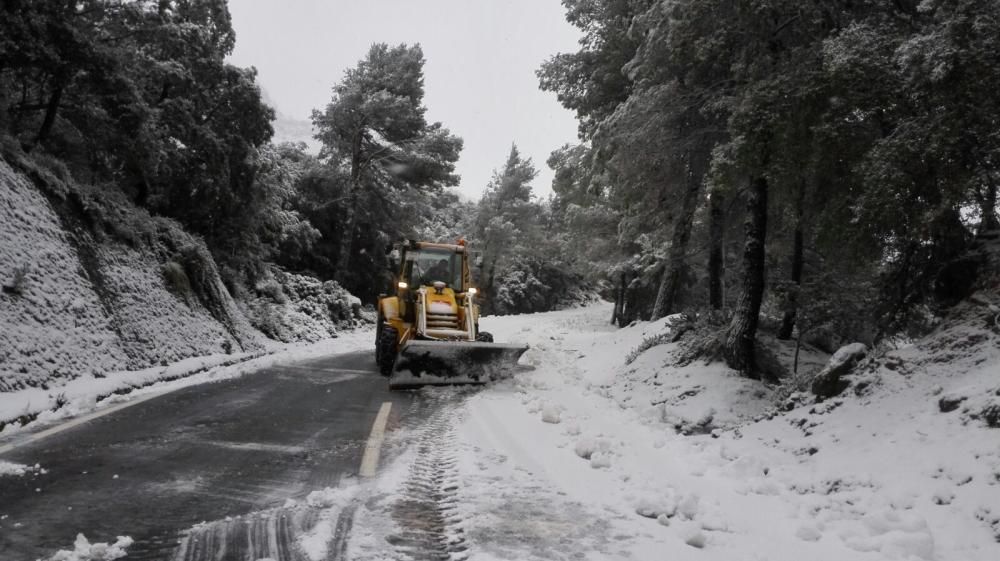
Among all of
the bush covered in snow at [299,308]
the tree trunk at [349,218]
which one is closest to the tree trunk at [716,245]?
the bush covered in snow at [299,308]

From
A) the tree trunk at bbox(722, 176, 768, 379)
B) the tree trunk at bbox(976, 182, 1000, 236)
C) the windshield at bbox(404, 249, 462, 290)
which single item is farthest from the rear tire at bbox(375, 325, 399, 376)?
the tree trunk at bbox(976, 182, 1000, 236)

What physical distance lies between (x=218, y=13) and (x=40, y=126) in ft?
15.5

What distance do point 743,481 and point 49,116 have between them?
12.5 metres

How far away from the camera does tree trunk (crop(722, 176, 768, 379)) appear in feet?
25.7

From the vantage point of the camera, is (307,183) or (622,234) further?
(307,183)

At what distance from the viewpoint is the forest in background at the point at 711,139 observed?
16.2 feet

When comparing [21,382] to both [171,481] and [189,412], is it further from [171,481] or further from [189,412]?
[171,481]

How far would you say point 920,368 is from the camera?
16.6 ft

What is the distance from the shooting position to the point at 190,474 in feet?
13.7

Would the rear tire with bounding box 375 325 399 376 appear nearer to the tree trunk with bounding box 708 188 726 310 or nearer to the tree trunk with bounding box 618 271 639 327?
the tree trunk with bounding box 708 188 726 310

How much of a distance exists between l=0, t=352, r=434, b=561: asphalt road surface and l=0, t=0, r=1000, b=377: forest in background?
5.03m

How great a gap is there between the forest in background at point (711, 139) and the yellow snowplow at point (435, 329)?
130 inches

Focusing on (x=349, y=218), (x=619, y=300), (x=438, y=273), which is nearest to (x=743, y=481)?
(x=438, y=273)

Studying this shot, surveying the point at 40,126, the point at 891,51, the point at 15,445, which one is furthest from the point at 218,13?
the point at 891,51
